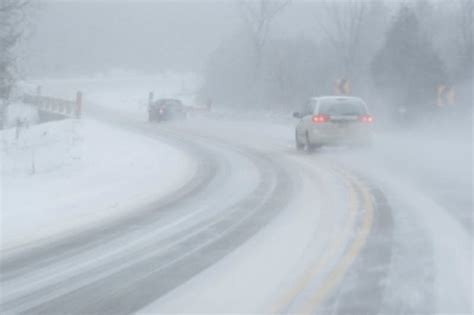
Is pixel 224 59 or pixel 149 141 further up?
pixel 224 59

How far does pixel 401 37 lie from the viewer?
48.4 m

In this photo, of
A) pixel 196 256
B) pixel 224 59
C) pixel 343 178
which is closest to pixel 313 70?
pixel 224 59

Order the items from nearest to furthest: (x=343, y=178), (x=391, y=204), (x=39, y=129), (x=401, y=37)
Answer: (x=391, y=204)
(x=343, y=178)
(x=39, y=129)
(x=401, y=37)

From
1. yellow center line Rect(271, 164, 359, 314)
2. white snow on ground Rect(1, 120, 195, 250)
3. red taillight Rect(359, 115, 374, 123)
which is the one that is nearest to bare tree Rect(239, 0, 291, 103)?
white snow on ground Rect(1, 120, 195, 250)

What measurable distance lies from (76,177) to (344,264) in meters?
9.47

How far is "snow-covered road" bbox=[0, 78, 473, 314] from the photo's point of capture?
25.4ft

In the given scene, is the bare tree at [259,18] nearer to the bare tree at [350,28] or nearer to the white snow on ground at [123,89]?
the bare tree at [350,28]

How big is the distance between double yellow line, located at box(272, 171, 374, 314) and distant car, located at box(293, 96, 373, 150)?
1058cm

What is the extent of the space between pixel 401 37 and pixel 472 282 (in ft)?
136

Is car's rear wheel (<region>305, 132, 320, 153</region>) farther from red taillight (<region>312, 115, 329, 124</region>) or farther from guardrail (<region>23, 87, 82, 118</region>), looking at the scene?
guardrail (<region>23, 87, 82, 118</region>)

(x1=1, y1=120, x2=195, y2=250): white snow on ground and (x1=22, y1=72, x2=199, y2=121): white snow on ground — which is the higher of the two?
(x1=22, y1=72, x2=199, y2=121): white snow on ground

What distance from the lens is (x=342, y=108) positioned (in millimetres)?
24797

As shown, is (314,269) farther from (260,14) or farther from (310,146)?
(260,14)

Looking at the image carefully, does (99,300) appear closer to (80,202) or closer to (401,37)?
(80,202)
